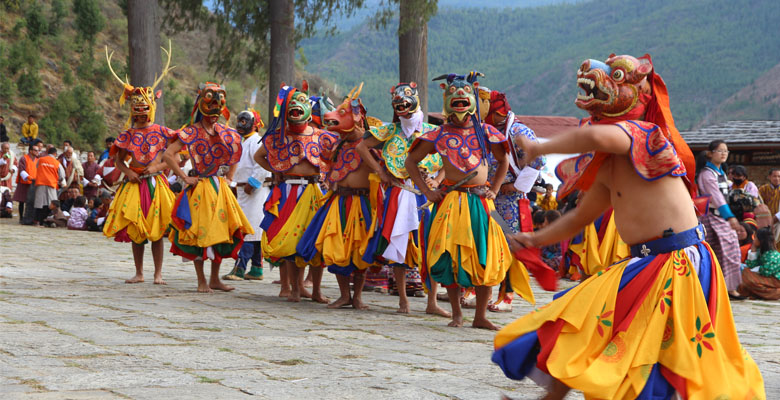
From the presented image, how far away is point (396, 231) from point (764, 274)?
5.17 m

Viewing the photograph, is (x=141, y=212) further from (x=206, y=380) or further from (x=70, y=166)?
(x=70, y=166)

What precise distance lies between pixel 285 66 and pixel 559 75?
264ft

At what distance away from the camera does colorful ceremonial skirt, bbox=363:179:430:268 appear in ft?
25.0

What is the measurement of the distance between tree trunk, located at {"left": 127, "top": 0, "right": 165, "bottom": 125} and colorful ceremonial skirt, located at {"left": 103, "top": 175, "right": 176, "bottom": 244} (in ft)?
20.5

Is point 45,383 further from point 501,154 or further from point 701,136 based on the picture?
point 701,136

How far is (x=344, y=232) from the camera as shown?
7.80 m

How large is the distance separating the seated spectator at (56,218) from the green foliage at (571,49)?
53.7m

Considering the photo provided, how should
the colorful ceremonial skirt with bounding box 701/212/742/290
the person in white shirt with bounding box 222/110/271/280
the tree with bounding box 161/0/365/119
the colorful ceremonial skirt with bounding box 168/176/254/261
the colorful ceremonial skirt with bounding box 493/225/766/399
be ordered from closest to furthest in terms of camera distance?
the colorful ceremonial skirt with bounding box 493/225/766/399 < the colorful ceremonial skirt with bounding box 168/176/254/261 < the colorful ceremonial skirt with bounding box 701/212/742/290 < the person in white shirt with bounding box 222/110/271/280 < the tree with bounding box 161/0/365/119

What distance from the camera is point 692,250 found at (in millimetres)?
3604

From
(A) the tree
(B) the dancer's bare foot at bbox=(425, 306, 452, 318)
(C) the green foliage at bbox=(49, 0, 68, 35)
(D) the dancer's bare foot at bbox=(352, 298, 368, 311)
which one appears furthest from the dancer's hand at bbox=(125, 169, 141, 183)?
(C) the green foliage at bbox=(49, 0, 68, 35)

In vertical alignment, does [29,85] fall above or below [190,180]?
above

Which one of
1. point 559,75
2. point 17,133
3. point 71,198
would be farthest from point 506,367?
point 559,75

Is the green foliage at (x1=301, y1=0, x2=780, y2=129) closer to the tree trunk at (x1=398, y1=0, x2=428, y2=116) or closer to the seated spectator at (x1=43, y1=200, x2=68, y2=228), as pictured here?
the seated spectator at (x1=43, y1=200, x2=68, y2=228)

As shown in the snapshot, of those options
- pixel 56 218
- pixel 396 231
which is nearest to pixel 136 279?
pixel 396 231
